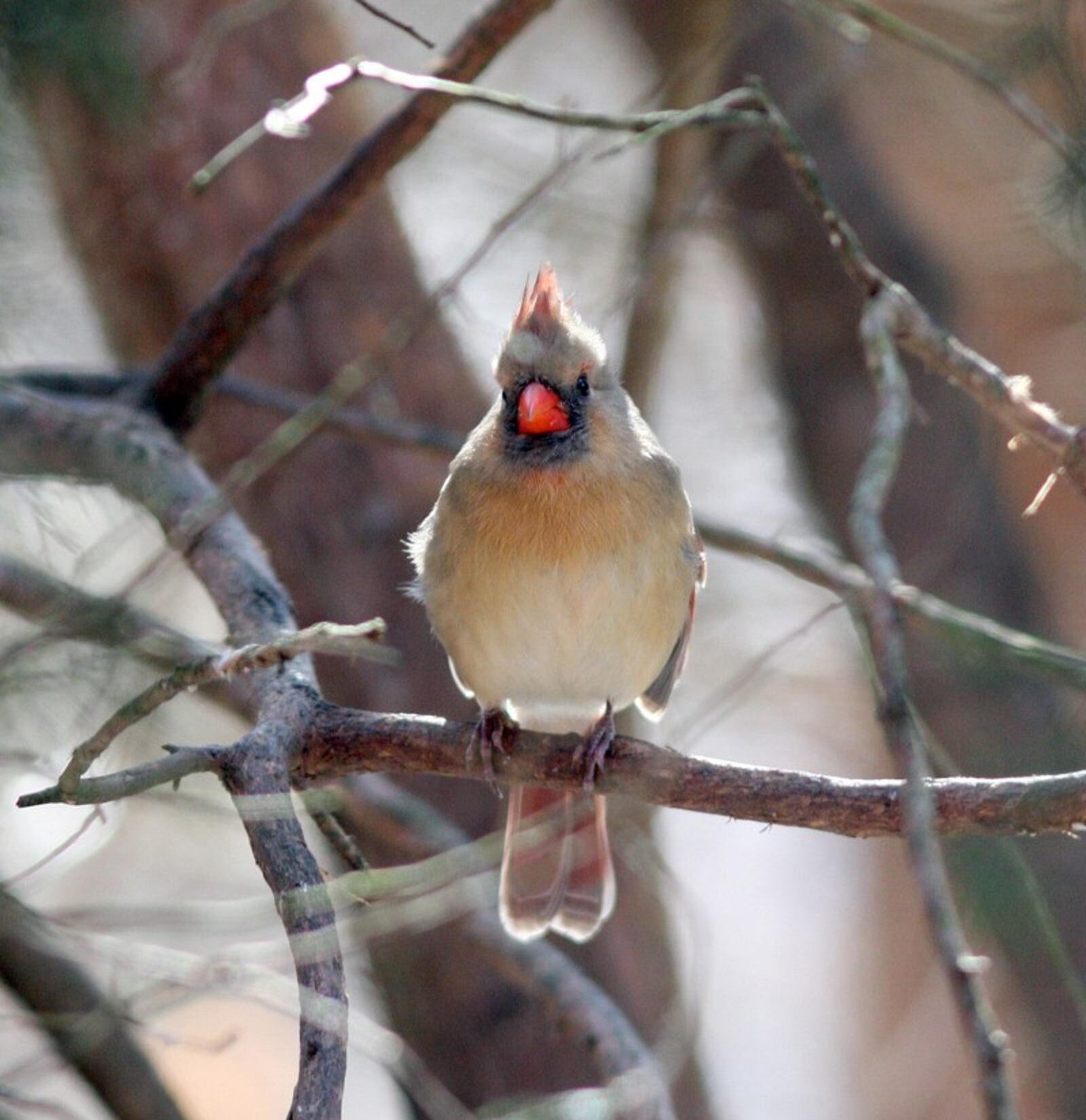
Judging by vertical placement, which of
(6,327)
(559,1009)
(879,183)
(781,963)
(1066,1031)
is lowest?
(559,1009)

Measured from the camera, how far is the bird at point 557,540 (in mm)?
2869

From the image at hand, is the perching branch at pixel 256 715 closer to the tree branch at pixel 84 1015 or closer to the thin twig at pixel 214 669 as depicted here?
the thin twig at pixel 214 669

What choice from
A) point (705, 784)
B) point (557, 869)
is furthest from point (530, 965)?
point (705, 784)

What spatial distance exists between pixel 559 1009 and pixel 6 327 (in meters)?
1.78

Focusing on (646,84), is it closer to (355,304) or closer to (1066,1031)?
(355,304)

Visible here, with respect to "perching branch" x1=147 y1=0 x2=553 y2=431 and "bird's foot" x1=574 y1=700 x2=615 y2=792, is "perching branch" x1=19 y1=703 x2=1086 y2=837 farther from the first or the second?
"perching branch" x1=147 y1=0 x2=553 y2=431

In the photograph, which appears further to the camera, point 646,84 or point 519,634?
point 646,84

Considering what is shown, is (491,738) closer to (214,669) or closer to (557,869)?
(214,669)

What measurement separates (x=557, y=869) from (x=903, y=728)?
190 centimetres

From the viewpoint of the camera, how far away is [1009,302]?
7406 millimetres

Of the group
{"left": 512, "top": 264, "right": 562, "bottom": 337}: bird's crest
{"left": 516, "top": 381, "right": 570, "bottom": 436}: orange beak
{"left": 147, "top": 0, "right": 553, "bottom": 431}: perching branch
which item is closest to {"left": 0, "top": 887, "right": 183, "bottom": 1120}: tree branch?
{"left": 147, "top": 0, "right": 553, "bottom": 431}: perching branch

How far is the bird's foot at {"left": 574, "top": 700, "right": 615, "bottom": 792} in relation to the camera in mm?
2389

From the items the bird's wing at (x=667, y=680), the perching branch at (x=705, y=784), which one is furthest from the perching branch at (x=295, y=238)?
the perching branch at (x=705, y=784)

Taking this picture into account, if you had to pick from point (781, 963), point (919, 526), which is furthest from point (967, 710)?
point (781, 963)
